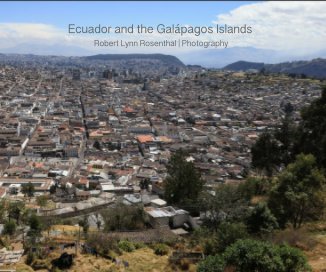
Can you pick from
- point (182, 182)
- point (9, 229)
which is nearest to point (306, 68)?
point (182, 182)

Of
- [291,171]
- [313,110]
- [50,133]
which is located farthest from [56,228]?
[50,133]

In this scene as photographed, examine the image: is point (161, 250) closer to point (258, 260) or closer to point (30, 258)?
point (30, 258)

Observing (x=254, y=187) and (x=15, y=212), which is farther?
(x=254, y=187)

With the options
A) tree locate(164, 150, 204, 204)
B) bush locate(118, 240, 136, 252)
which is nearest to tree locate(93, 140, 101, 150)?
tree locate(164, 150, 204, 204)

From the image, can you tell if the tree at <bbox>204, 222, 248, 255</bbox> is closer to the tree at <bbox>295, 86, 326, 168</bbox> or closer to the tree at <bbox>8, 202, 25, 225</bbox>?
the tree at <bbox>295, 86, 326, 168</bbox>

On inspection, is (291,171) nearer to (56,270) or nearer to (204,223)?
(204,223)

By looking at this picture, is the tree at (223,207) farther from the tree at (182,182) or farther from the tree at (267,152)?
the tree at (267,152)
